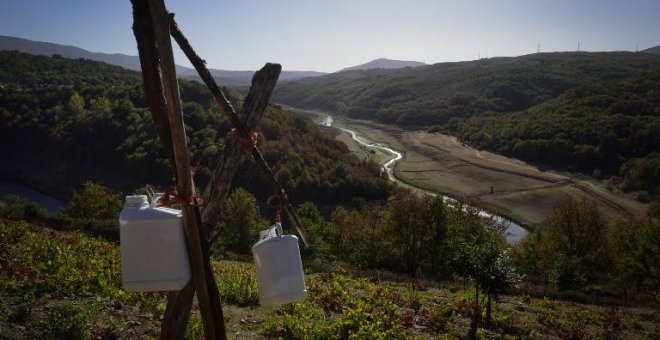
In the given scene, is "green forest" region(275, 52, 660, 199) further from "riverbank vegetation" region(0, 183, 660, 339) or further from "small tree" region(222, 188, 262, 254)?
"small tree" region(222, 188, 262, 254)

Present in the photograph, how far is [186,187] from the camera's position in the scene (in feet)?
7.64

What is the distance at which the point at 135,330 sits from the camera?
6.88 metres

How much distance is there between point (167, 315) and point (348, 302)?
30.1 ft

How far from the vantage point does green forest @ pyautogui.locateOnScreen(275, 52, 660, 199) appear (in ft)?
287

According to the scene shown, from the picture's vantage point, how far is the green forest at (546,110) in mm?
87375

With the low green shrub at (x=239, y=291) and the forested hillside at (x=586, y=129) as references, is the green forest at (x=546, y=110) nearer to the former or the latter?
the forested hillside at (x=586, y=129)

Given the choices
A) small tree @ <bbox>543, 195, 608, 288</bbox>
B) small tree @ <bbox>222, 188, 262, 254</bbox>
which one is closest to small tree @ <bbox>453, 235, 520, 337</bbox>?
small tree @ <bbox>222, 188, 262, 254</bbox>

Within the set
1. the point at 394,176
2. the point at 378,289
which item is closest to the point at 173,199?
the point at 378,289

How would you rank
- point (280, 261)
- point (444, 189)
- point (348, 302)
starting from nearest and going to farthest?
1. point (280, 261)
2. point (348, 302)
3. point (444, 189)

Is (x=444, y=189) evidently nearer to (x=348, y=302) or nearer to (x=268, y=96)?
(x=348, y=302)

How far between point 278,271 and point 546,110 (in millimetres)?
125317

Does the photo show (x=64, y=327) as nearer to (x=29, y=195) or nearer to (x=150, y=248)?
(x=150, y=248)

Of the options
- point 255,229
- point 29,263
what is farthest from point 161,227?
point 255,229

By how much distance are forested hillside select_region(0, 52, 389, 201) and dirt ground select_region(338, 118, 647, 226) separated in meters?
12.8
